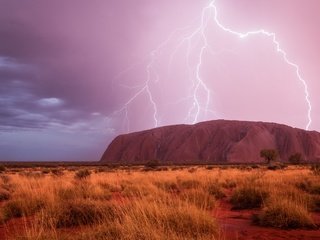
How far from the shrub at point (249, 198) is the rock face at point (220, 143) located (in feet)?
294

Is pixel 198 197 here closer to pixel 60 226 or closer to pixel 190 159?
pixel 60 226

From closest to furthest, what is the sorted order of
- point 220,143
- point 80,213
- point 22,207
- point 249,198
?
point 80,213, point 22,207, point 249,198, point 220,143

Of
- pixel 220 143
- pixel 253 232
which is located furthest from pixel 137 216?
pixel 220 143

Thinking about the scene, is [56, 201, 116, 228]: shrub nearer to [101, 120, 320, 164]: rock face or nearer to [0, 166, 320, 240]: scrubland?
[0, 166, 320, 240]: scrubland

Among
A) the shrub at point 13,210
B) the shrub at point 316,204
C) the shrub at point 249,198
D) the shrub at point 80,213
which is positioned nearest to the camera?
the shrub at point 80,213

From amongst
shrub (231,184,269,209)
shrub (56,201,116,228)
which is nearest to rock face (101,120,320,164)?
shrub (231,184,269,209)

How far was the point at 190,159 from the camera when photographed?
381 ft

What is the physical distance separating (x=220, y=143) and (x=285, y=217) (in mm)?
111107

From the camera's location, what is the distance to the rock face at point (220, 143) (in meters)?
109

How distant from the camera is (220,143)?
→ 11756 cm

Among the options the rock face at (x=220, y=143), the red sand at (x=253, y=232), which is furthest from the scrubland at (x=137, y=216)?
the rock face at (x=220, y=143)

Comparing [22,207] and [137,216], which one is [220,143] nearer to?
[22,207]

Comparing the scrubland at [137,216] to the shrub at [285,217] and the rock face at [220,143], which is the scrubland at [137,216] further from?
the rock face at [220,143]

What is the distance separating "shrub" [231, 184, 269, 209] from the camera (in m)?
11.1
